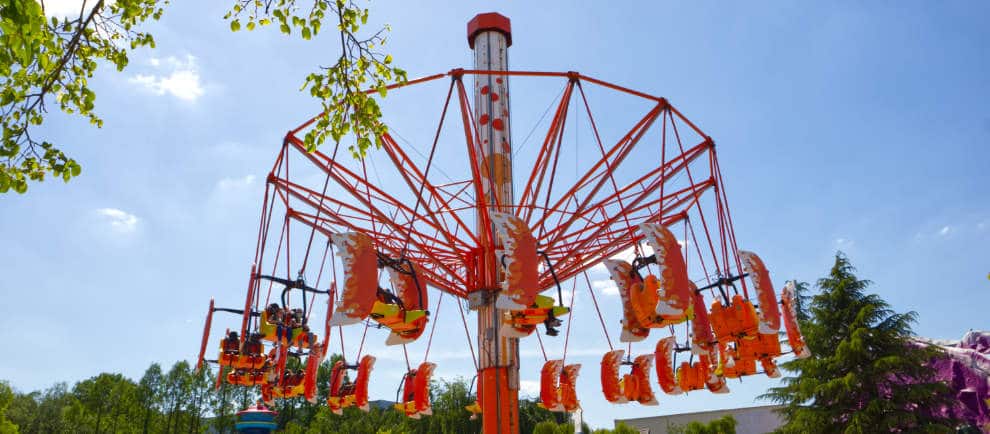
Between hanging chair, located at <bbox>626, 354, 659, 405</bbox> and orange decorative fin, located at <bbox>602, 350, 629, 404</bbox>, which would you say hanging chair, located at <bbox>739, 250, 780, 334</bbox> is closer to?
hanging chair, located at <bbox>626, 354, 659, 405</bbox>

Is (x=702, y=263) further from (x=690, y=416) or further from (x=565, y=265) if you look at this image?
(x=690, y=416)

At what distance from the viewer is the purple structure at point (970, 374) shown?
3036cm

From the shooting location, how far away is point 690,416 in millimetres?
42312

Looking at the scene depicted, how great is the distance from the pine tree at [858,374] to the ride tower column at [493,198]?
14.5m

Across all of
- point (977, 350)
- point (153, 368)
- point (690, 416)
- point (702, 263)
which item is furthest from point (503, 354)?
point (153, 368)

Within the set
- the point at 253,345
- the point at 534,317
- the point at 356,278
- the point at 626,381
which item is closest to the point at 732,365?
the point at 626,381

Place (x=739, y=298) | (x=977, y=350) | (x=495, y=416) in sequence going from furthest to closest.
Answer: (x=977, y=350)
(x=495, y=416)
(x=739, y=298)

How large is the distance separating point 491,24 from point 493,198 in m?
5.59

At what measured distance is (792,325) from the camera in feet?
47.6

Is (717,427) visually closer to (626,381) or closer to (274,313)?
(626,381)

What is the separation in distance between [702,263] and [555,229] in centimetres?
327

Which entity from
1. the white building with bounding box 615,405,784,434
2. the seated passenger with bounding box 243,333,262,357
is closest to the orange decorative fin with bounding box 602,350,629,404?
the seated passenger with bounding box 243,333,262,357

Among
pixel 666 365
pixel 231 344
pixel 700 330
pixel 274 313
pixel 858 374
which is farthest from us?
pixel 858 374

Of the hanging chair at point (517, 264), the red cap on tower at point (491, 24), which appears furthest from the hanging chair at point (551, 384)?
the red cap on tower at point (491, 24)
